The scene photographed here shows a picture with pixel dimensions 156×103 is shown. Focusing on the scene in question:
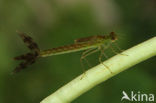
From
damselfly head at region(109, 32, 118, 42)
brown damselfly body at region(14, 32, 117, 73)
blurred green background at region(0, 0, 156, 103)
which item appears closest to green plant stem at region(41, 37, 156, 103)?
brown damselfly body at region(14, 32, 117, 73)

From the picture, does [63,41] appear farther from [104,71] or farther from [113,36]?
[104,71]

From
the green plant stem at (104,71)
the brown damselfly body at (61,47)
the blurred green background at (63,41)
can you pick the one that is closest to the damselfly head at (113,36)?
the brown damselfly body at (61,47)

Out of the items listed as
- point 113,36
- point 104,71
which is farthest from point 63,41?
point 104,71

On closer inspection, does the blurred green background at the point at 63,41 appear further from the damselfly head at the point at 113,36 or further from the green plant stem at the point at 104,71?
the green plant stem at the point at 104,71

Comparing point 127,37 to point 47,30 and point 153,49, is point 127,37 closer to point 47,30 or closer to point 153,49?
point 47,30

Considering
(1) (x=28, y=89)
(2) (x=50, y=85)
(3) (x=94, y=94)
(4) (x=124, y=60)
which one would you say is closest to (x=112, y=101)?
(3) (x=94, y=94)
